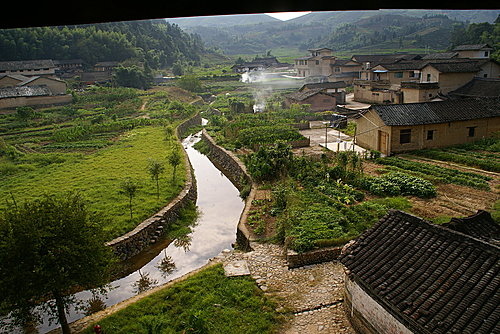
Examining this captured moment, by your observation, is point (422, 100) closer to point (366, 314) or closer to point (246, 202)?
point (246, 202)

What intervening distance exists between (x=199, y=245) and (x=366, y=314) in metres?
8.30

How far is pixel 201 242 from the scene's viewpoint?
15.1 m

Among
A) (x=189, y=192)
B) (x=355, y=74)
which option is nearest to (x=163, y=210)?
(x=189, y=192)

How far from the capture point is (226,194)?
20531 mm

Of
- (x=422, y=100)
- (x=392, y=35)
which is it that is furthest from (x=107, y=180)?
(x=392, y=35)

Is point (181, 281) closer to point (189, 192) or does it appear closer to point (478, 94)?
point (189, 192)

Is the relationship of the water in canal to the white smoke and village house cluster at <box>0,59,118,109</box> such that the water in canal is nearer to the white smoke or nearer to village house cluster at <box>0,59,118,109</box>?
the white smoke

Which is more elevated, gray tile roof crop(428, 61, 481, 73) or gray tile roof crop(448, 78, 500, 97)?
gray tile roof crop(428, 61, 481, 73)

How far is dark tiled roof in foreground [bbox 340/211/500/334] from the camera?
19.5 feet

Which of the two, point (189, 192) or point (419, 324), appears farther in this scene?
point (189, 192)

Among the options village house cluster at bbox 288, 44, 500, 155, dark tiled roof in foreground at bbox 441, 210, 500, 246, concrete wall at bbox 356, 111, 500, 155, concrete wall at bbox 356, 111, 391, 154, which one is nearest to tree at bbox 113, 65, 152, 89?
village house cluster at bbox 288, 44, 500, 155

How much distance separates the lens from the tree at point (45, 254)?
304 inches

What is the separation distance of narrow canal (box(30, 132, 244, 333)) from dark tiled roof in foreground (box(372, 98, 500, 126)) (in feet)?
31.0

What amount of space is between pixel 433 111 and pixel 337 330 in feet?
56.4
